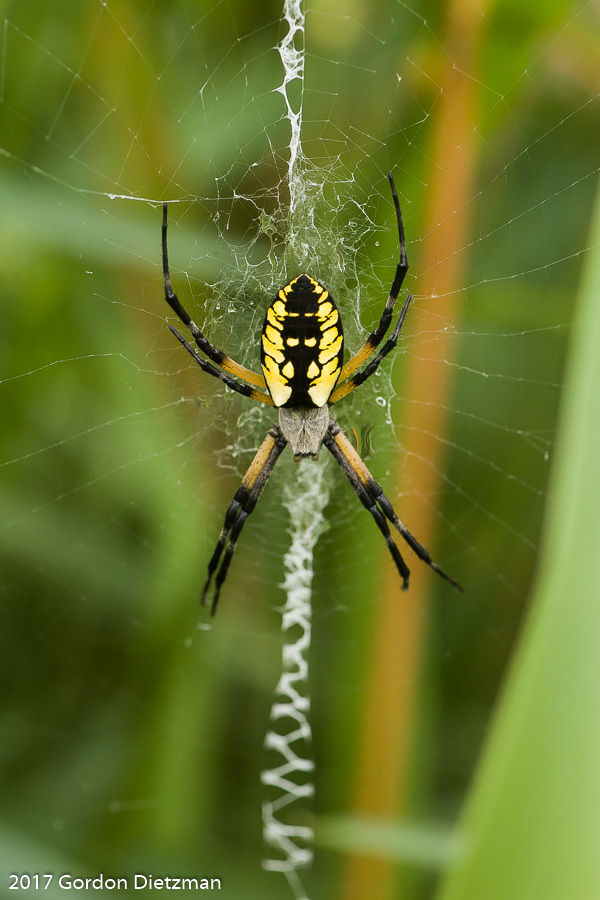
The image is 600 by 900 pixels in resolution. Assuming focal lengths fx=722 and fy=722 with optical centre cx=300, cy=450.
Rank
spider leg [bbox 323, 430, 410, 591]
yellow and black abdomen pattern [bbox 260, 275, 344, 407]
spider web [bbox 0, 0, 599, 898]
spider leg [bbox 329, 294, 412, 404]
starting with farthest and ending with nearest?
spider leg [bbox 323, 430, 410, 591] → spider leg [bbox 329, 294, 412, 404] → spider web [bbox 0, 0, 599, 898] → yellow and black abdomen pattern [bbox 260, 275, 344, 407]

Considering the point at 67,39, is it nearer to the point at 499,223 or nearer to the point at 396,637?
the point at 499,223

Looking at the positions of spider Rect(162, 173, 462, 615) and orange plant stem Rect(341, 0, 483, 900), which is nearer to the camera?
spider Rect(162, 173, 462, 615)

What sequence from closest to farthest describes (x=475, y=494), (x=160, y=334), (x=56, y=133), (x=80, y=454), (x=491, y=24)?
(x=491, y=24), (x=56, y=133), (x=160, y=334), (x=80, y=454), (x=475, y=494)

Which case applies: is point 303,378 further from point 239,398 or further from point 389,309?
point 239,398

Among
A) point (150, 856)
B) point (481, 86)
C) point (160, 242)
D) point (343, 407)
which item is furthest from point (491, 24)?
point (150, 856)

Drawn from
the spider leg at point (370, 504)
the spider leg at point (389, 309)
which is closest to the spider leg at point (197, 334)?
the spider leg at point (389, 309)

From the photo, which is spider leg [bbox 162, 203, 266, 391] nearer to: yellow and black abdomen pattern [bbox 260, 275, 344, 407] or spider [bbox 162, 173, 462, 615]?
spider [bbox 162, 173, 462, 615]

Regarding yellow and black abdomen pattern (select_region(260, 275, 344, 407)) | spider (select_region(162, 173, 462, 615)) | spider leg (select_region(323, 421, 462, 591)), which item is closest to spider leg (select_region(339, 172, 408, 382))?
spider (select_region(162, 173, 462, 615))
